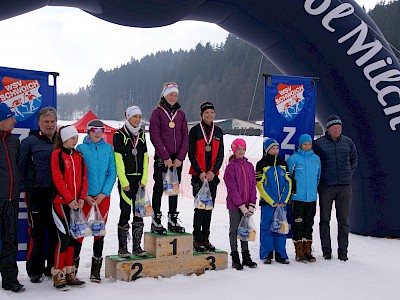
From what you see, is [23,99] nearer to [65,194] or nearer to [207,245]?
[65,194]

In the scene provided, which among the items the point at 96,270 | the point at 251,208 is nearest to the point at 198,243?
the point at 251,208

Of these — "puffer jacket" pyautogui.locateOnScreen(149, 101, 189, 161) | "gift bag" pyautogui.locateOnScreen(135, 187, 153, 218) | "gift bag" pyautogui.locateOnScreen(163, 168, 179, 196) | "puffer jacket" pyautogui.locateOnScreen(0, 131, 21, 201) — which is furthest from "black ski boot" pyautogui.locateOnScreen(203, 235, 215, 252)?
"puffer jacket" pyautogui.locateOnScreen(0, 131, 21, 201)

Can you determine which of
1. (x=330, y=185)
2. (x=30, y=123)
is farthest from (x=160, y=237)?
(x=330, y=185)

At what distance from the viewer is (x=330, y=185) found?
5551 mm

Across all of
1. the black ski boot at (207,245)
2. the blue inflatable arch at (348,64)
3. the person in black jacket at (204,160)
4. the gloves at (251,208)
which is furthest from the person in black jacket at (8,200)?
the blue inflatable arch at (348,64)

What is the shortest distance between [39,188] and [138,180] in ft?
3.05

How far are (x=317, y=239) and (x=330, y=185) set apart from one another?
1.44 meters

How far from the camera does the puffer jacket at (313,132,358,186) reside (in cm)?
552

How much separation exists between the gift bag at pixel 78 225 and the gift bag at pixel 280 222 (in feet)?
7.11

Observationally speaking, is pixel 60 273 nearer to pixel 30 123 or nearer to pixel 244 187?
pixel 30 123

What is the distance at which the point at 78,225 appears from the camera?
4.09 metres

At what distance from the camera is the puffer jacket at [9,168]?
156 inches

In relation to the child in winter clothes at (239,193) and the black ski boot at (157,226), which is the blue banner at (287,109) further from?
the black ski boot at (157,226)

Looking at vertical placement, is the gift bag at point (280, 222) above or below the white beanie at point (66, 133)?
below
